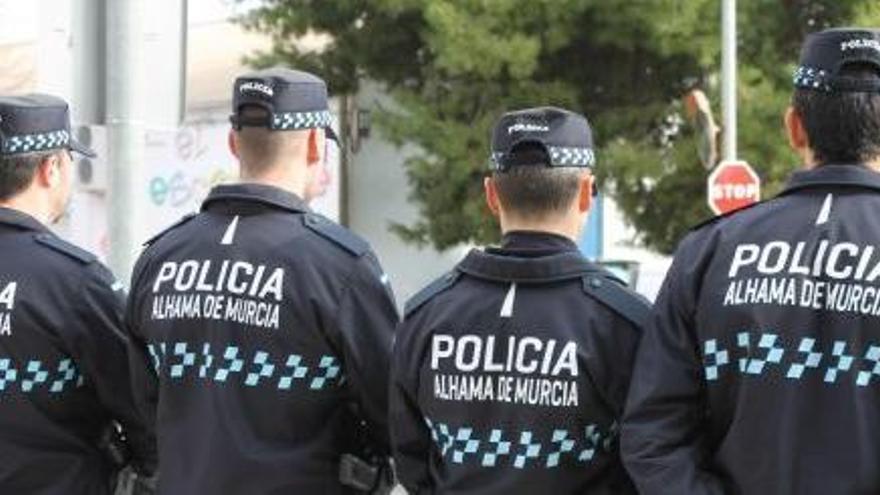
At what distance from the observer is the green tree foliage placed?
1700 cm

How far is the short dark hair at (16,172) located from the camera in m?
4.21

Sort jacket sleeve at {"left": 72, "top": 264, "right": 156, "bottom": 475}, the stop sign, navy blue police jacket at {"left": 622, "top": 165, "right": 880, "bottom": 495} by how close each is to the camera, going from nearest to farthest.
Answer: navy blue police jacket at {"left": 622, "top": 165, "right": 880, "bottom": 495}
jacket sleeve at {"left": 72, "top": 264, "right": 156, "bottom": 475}
the stop sign

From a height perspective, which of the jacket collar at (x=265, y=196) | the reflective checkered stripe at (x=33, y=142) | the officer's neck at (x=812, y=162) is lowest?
the jacket collar at (x=265, y=196)

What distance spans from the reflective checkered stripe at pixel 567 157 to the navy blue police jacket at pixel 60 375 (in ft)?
4.22

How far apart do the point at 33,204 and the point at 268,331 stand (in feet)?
3.04

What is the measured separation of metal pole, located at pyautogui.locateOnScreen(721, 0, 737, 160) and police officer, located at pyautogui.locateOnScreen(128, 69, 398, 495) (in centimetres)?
1265

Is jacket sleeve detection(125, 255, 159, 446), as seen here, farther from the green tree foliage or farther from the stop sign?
the green tree foliage

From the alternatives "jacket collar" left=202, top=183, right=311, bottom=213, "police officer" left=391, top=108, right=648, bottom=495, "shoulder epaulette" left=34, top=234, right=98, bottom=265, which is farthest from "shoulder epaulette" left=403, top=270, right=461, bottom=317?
"shoulder epaulette" left=34, top=234, right=98, bottom=265

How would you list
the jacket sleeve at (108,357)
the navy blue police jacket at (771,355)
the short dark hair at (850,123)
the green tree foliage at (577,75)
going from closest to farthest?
the navy blue police jacket at (771,355) → the short dark hair at (850,123) → the jacket sleeve at (108,357) → the green tree foliage at (577,75)

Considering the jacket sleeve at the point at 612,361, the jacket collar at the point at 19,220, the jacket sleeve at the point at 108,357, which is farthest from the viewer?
the jacket collar at the point at 19,220

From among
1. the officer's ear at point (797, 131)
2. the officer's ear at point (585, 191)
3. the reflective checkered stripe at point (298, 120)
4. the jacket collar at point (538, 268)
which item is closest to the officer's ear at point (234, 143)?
the reflective checkered stripe at point (298, 120)

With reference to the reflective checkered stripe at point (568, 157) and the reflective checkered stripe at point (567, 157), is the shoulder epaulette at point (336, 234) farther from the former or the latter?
the reflective checkered stripe at point (567, 157)

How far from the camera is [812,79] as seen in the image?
3.20m

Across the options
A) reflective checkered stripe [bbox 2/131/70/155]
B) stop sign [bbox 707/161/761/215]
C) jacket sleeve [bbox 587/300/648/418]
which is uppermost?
reflective checkered stripe [bbox 2/131/70/155]
